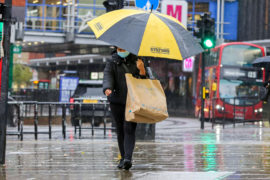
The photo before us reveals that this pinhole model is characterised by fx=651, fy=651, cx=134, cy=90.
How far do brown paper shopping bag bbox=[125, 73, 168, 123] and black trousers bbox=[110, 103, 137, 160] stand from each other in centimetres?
30

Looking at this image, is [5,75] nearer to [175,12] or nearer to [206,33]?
[206,33]

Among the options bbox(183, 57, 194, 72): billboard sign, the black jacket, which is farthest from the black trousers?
bbox(183, 57, 194, 72): billboard sign

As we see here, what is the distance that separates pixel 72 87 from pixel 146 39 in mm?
25507

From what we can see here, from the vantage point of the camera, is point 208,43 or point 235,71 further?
point 235,71

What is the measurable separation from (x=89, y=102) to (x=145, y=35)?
42.9 ft

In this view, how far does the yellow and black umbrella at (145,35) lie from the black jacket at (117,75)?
482 millimetres

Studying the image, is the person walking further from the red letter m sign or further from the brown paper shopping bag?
the red letter m sign

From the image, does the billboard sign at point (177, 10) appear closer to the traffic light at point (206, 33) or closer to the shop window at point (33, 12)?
the traffic light at point (206, 33)

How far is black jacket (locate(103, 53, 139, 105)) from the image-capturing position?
8.42 m

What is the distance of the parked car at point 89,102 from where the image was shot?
58.1 ft

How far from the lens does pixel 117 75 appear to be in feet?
28.0

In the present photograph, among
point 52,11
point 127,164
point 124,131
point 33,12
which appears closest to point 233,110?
point 124,131

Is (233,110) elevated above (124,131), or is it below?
below

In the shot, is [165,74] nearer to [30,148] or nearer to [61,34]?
[61,34]
